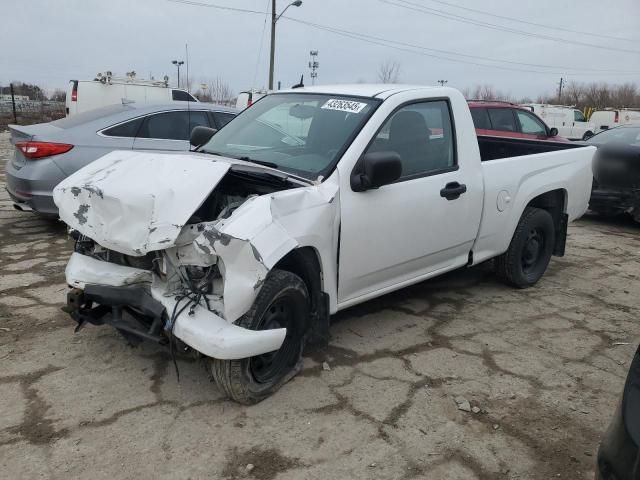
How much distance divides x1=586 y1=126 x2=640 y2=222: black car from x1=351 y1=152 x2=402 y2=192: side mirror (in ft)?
18.2

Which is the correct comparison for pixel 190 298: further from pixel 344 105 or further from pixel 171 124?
pixel 171 124

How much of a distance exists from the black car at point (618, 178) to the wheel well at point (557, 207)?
2.73m

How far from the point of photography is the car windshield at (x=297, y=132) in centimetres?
355

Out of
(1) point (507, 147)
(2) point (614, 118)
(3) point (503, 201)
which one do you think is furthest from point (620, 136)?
(2) point (614, 118)

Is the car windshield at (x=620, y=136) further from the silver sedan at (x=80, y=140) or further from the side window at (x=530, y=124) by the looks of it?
the silver sedan at (x=80, y=140)

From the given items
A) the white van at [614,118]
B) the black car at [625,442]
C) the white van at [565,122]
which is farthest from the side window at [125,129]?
the white van at [614,118]

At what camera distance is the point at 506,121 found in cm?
1070

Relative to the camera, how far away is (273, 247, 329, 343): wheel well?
3225mm

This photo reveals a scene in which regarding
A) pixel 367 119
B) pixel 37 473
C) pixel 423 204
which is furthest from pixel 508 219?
pixel 37 473

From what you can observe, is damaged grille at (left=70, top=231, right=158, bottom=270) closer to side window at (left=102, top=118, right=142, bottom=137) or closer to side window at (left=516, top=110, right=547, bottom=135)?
side window at (left=102, top=118, right=142, bottom=137)

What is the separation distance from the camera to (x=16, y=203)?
6180 millimetres

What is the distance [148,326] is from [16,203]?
4.10 meters

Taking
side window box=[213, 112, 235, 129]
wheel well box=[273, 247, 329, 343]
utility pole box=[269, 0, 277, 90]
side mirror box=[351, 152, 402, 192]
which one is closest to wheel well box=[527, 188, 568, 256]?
side mirror box=[351, 152, 402, 192]

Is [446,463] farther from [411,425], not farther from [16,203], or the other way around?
[16,203]
